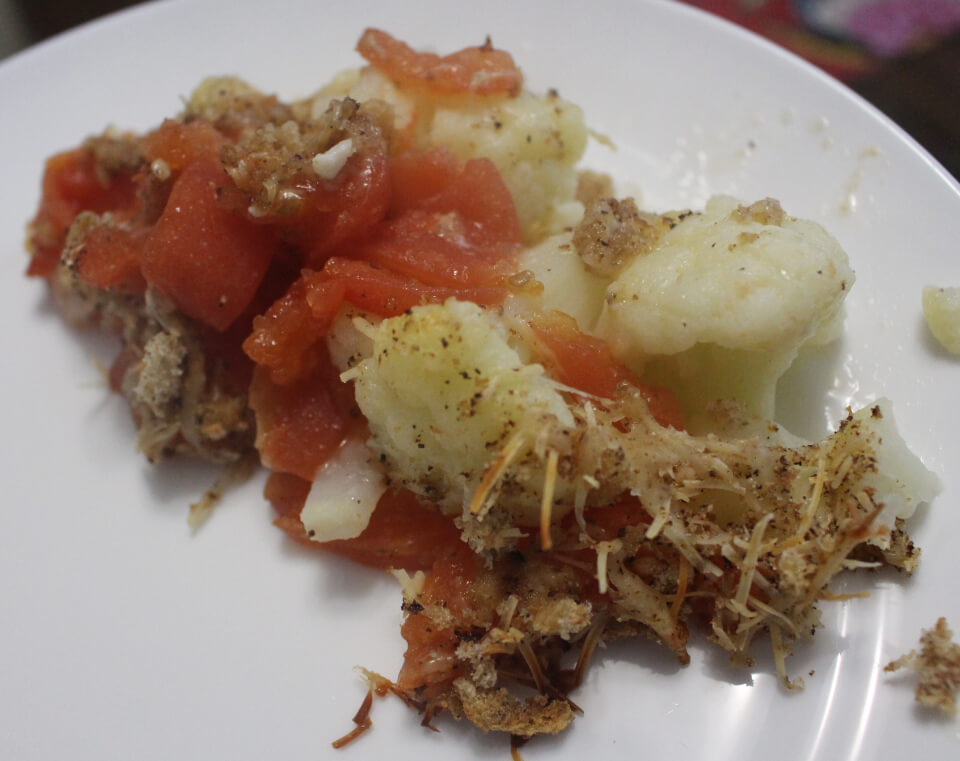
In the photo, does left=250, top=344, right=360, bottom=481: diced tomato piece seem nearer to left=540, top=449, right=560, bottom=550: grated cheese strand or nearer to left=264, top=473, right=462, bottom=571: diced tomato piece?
left=264, top=473, right=462, bottom=571: diced tomato piece

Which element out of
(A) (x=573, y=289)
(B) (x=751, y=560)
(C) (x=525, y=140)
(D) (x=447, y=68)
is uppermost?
(D) (x=447, y=68)

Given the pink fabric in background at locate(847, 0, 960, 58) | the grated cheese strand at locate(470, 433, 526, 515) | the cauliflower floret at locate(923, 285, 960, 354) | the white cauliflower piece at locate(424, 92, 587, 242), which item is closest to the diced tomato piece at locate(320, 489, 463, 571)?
the grated cheese strand at locate(470, 433, 526, 515)

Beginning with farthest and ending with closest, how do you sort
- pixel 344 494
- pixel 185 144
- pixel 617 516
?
pixel 185 144
pixel 344 494
pixel 617 516

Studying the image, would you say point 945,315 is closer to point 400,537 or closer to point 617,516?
point 617,516

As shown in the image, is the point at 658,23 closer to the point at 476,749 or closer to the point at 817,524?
the point at 817,524

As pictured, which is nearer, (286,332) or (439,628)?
(439,628)

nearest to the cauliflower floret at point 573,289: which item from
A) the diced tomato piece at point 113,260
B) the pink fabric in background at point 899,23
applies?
the diced tomato piece at point 113,260

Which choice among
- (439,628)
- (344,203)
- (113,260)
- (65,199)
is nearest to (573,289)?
(344,203)
